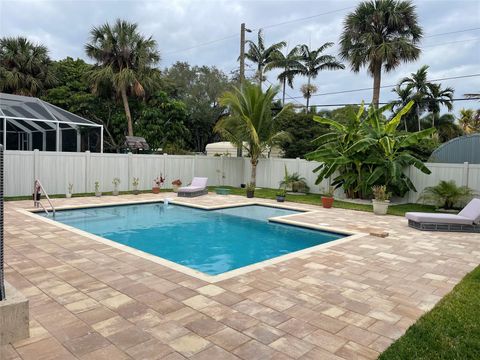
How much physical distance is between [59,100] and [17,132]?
5.77 m

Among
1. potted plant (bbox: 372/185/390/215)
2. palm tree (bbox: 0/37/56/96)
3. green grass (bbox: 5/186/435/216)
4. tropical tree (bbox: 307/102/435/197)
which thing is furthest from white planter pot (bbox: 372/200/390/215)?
palm tree (bbox: 0/37/56/96)

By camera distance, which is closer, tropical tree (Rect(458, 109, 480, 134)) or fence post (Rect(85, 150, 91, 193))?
fence post (Rect(85, 150, 91, 193))

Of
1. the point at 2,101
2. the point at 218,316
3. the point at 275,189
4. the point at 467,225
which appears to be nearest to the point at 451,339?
the point at 218,316

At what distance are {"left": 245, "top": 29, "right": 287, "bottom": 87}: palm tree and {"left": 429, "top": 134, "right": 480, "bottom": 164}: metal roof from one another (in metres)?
17.4

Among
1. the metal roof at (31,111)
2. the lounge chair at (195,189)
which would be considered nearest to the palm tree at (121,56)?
the metal roof at (31,111)

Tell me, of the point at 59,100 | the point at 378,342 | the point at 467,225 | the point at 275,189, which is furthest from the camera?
the point at 59,100

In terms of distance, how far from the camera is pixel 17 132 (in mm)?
21547

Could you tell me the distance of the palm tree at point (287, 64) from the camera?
3136 cm

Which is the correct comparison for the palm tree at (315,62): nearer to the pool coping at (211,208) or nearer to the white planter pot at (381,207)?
the pool coping at (211,208)

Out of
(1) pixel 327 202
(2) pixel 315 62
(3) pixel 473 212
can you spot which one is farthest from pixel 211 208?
(2) pixel 315 62

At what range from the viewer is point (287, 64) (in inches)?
1259

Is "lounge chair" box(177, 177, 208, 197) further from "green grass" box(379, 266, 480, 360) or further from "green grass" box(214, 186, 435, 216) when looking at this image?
"green grass" box(379, 266, 480, 360)

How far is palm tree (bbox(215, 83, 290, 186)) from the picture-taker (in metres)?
17.8

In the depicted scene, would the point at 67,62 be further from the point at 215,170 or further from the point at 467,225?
the point at 467,225
